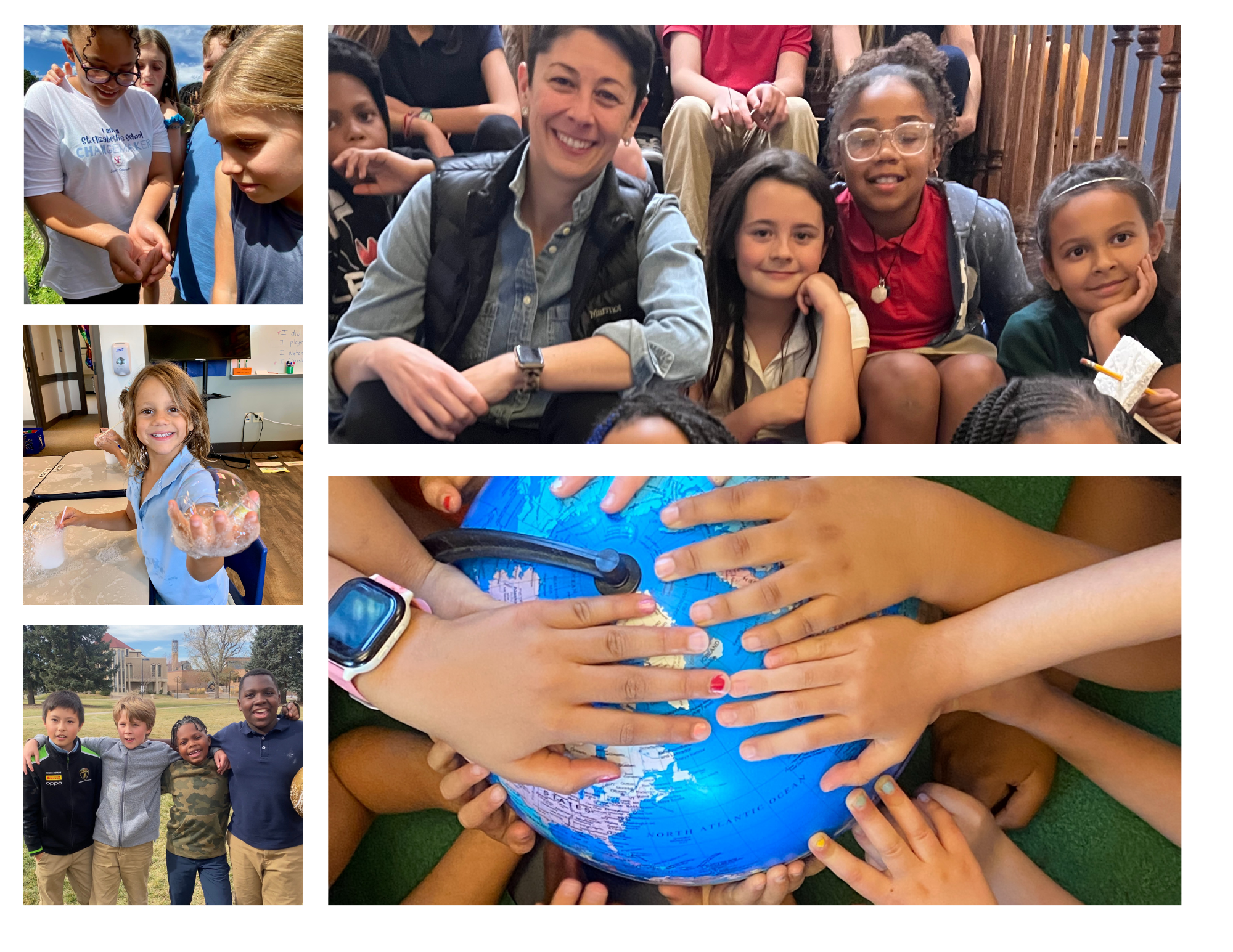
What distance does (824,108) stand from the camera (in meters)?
1.30

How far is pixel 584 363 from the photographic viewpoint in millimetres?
1314

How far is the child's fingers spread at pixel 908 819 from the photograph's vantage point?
4.30 feet

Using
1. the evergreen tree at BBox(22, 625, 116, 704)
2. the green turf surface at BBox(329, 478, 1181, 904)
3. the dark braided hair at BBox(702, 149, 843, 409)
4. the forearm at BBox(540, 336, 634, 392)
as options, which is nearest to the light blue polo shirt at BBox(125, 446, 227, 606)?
the evergreen tree at BBox(22, 625, 116, 704)

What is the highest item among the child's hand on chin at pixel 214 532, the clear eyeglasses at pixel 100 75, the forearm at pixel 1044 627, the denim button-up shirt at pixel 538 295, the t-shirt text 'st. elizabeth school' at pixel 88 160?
the clear eyeglasses at pixel 100 75

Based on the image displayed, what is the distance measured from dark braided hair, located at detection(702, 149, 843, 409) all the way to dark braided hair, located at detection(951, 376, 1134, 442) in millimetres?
247

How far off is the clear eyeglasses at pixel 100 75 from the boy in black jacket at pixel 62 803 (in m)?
0.84

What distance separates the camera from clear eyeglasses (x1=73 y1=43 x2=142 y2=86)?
4.31 feet

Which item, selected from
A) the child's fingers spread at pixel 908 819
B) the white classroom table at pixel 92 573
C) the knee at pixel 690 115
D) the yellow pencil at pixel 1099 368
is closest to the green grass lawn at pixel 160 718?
the white classroom table at pixel 92 573

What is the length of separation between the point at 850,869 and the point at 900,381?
2.19 feet

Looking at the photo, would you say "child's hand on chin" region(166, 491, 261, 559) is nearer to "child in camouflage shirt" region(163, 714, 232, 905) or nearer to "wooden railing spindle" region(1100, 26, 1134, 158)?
"child in camouflage shirt" region(163, 714, 232, 905)

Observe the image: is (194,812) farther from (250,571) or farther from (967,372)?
(967,372)

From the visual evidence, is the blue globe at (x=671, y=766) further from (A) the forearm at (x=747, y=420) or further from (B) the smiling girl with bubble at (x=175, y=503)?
(B) the smiling girl with bubble at (x=175, y=503)
